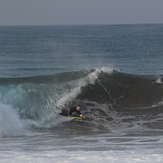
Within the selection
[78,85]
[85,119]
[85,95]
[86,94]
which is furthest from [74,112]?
[78,85]

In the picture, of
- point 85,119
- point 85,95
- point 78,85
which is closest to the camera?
point 85,119

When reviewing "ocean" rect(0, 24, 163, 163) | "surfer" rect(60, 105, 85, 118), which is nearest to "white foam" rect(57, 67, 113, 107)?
"ocean" rect(0, 24, 163, 163)

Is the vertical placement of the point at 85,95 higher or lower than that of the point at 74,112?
higher

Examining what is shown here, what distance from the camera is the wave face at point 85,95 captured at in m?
19.7

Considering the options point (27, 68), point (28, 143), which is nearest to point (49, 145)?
point (28, 143)

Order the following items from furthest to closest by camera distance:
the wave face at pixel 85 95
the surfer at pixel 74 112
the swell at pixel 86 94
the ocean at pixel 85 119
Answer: the swell at pixel 86 94
the wave face at pixel 85 95
the surfer at pixel 74 112
the ocean at pixel 85 119

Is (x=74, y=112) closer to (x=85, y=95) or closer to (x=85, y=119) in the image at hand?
(x=85, y=119)

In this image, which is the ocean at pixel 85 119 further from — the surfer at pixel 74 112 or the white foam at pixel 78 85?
the surfer at pixel 74 112

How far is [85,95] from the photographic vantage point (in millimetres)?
22188

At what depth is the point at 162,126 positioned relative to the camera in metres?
17.4

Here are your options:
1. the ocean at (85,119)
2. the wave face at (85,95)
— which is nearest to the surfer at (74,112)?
the ocean at (85,119)

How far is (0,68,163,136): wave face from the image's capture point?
64.5 ft

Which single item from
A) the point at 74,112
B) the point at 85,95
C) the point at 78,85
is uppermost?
the point at 78,85

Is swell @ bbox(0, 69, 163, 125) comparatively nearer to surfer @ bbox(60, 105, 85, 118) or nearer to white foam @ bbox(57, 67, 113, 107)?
white foam @ bbox(57, 67, 113, 107)
